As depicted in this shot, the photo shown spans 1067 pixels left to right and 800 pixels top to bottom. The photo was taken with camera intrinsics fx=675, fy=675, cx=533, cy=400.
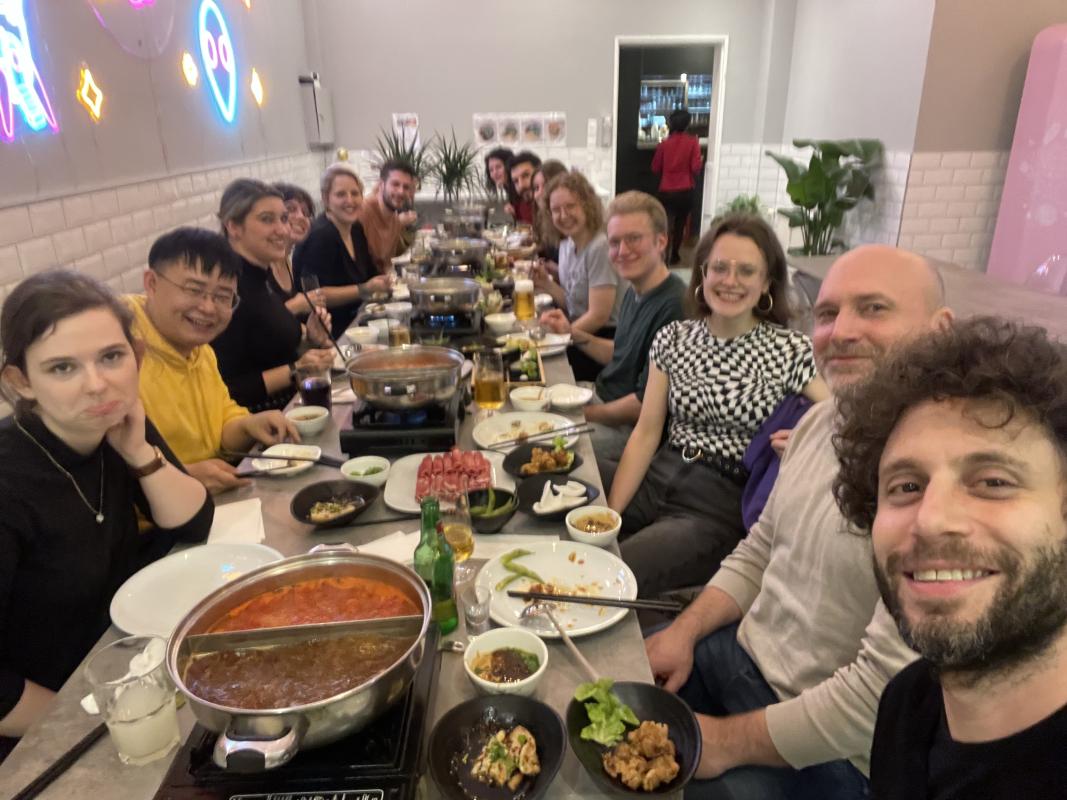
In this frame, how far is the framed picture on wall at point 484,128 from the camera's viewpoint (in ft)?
26.7

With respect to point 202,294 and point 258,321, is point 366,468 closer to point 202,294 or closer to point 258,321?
point 202,294

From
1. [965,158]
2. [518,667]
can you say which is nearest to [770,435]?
[518,667]

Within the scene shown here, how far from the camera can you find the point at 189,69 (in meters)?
4.48

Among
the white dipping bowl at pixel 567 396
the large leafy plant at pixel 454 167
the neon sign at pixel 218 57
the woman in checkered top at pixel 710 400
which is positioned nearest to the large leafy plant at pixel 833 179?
the large leafy plant at pixel 454 167

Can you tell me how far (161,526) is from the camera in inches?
62.2

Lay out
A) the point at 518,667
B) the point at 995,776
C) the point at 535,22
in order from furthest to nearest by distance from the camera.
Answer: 1. the point at 535,22
2. the point at 518,667
3. the point at 995,776

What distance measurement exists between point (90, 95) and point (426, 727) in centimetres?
364

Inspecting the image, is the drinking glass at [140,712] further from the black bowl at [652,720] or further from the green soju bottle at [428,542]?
the black bowl at [652,720]

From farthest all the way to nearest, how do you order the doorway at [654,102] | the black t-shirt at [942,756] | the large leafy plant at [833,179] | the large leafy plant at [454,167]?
1. the doorway at [654,102]
2. the large leafy plant at [454,167]
3. the large leafy plant at [833,179]
4. the black t-shirt at [942,756]

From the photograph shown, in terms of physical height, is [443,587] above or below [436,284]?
below

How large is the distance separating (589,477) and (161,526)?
3.52 ft

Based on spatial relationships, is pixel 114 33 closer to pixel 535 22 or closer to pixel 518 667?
pixel 518 667

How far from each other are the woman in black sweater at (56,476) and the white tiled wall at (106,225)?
5.10 feet

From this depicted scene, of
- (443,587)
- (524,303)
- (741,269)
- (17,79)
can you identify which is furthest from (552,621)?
(17,79)
